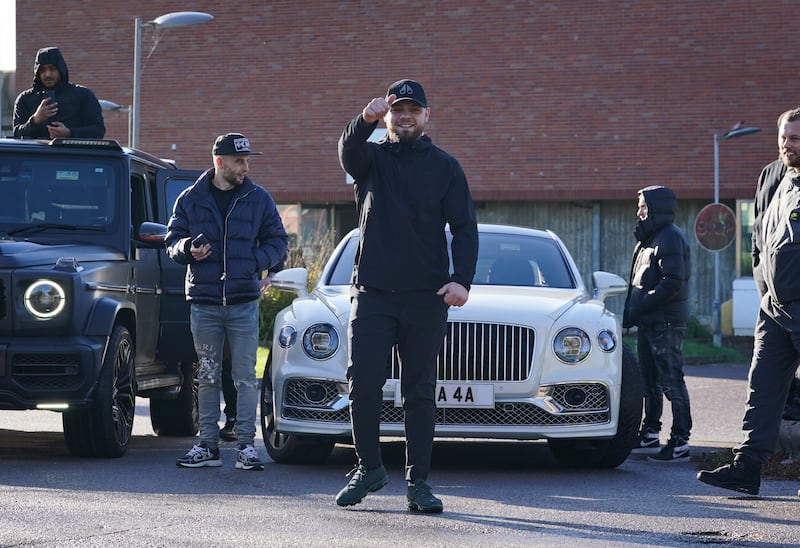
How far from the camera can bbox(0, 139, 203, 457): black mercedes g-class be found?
27.9ft

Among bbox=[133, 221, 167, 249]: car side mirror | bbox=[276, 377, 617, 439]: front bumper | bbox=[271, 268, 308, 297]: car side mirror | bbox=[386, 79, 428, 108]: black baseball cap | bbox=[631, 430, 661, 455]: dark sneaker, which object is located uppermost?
bbox=[386, 79, 428, 108]: black baseball cap

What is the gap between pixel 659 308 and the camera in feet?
33.7

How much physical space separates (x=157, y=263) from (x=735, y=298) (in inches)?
999

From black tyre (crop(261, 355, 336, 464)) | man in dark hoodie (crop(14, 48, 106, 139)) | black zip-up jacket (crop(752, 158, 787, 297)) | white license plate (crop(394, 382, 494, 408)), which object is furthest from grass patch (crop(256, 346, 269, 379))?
black zip-up jacket (crop(752, 158, 787, 297))

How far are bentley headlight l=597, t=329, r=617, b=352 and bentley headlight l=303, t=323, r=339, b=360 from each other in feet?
5.19

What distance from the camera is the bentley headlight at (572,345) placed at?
337 inches

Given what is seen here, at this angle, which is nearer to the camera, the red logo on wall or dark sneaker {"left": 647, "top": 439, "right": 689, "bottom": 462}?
dark sneaker {"left": 647, "top": 439, "right": 689, "bottom": 462}

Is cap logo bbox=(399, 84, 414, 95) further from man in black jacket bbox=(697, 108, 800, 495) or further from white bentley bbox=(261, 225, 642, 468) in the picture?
white bentley bbox=(261, 225, 642, 468)

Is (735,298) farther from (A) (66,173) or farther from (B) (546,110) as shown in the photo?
(A) (66,173)

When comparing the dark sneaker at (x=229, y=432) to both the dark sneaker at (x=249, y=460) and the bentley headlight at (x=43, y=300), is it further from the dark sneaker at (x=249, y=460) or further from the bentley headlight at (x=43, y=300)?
the bentley headlight at (x=43, y=300)

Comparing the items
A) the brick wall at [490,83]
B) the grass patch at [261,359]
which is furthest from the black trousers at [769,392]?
the brick wall at [490,83]

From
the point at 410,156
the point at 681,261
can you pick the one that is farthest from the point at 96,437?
the point at 681,261

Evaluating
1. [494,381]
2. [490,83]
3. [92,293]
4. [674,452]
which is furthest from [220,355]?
[490,83]

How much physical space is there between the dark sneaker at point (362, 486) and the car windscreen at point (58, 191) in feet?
11.4
